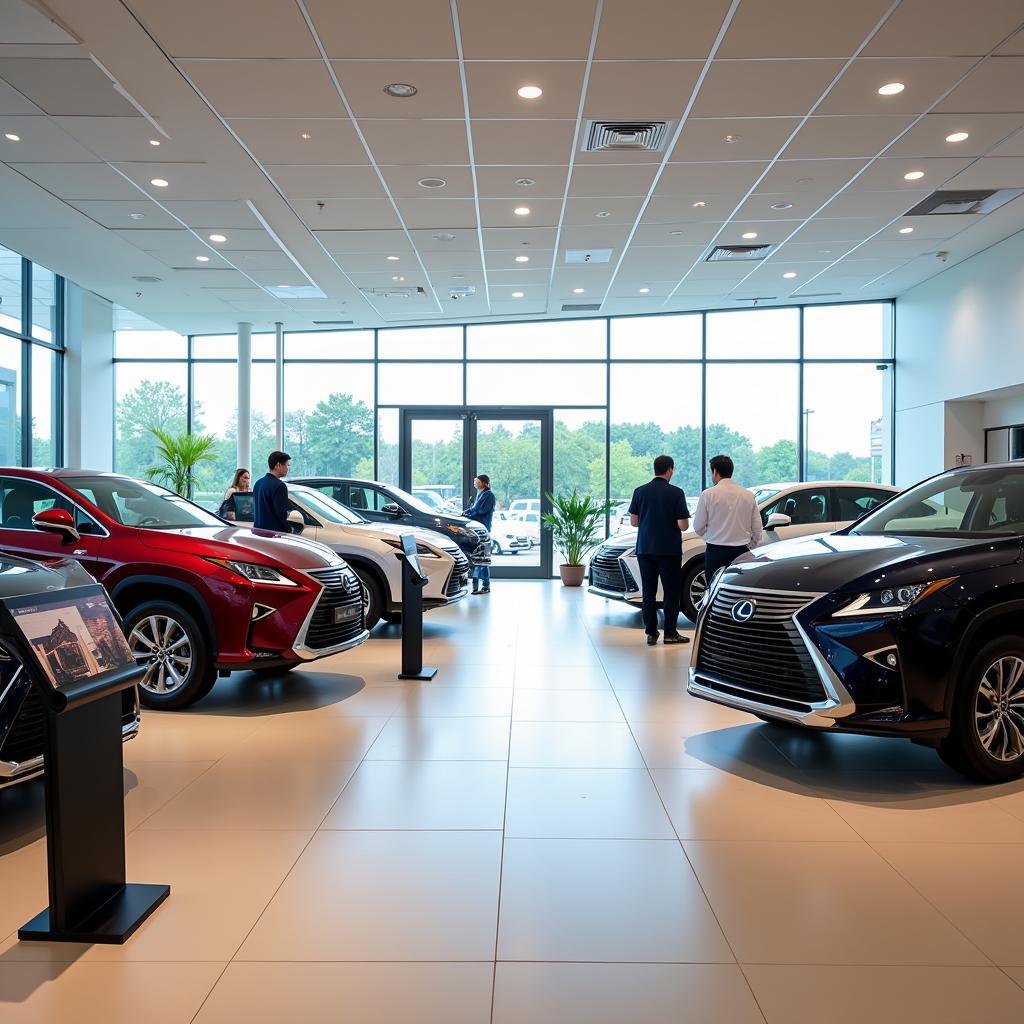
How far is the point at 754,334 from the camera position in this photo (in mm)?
15188

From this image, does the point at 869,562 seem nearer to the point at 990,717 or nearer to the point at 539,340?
the point at 990,717

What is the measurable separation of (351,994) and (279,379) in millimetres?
13493

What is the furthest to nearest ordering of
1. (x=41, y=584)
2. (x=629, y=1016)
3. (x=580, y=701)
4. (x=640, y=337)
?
(x=640, y=337), (x=580, y=701), (x=41, y=584), (x=629, y=1016)

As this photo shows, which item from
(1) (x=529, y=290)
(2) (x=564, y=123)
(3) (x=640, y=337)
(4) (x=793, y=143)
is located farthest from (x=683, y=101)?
(3) (x=640, y=337)

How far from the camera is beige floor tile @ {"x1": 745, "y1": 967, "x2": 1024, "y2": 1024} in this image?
216cm

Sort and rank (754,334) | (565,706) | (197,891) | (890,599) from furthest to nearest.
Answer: (754,334), (565,706), (890,599), (197,891)

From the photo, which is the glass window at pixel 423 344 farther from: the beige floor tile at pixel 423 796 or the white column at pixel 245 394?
the beige floor tile at pixel 423 796

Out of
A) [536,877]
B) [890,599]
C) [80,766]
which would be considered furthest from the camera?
[890,599]

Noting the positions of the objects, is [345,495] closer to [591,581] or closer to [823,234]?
[591,581]

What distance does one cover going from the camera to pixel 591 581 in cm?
912

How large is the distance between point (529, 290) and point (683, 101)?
6.37 metres

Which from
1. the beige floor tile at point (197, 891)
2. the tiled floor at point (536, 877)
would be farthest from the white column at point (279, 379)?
the beige floor tile at point (197, 891)

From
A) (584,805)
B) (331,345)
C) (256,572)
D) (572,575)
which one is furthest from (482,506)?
(584,805)

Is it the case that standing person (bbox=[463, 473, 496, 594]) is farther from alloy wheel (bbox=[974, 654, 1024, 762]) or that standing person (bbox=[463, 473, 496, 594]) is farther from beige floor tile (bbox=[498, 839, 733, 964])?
beige floor tile (bbox=[498, 839, 733, 964])
